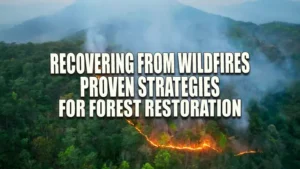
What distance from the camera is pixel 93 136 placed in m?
9.63

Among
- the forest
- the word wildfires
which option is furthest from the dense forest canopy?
the word wildfires

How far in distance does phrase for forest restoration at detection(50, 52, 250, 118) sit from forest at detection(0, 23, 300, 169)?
Answer: 121 centimetres

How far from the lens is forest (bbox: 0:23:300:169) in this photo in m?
9.08

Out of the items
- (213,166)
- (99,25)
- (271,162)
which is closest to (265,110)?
(271,162)

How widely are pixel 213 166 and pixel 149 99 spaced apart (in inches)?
82.8

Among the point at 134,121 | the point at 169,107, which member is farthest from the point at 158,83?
the point at 134,121

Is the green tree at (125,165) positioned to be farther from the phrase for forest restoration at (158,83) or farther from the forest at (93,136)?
the phrase for forest restoration at (158,83)

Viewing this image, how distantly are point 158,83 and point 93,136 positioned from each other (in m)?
2.45

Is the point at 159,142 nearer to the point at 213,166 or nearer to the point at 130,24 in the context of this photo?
the point at 213,166

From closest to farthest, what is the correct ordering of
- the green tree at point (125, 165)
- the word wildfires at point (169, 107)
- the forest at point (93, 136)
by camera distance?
the word wildfires at point (169, 107) < the green tree at point (125, 165) < the forest at point (93, 136)

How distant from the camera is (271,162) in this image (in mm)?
9586

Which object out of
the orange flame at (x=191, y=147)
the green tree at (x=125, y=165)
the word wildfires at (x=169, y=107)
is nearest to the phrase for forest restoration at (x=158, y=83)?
the word wildfires at (x=169, y=107)

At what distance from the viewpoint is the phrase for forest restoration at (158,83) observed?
7.96m

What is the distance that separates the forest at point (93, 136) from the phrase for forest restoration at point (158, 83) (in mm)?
1210
